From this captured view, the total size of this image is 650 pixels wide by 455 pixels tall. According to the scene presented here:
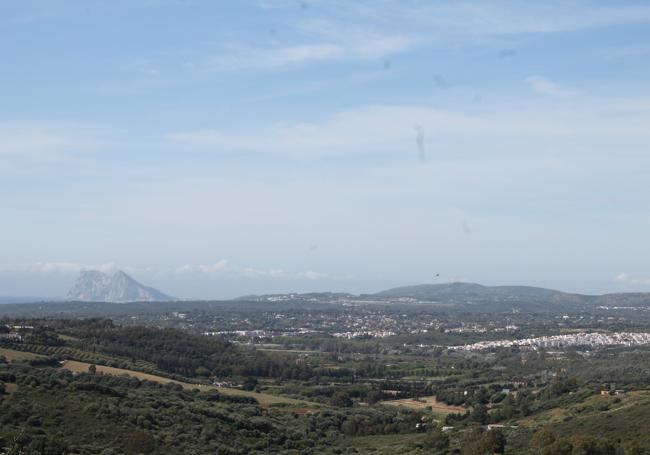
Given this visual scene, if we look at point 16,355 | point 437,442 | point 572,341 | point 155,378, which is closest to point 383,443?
point 437,442

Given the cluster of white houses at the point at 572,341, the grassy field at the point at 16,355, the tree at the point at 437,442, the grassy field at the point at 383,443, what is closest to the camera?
the tree at the point at 437,442

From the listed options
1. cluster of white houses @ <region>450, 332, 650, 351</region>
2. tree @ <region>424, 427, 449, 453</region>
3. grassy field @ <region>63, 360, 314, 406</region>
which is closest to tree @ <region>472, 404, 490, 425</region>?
tree @ <region>424, 427, 449, 453</region>

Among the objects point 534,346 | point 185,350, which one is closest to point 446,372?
point 185,350

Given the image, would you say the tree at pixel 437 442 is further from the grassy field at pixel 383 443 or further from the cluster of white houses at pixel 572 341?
the cluster of white houses at pixel 572 341

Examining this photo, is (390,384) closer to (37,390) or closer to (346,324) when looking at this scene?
(37,390)

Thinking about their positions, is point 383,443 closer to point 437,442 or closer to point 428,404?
point 437,442

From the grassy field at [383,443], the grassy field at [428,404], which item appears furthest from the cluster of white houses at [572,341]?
the grassy field at [383,443]
